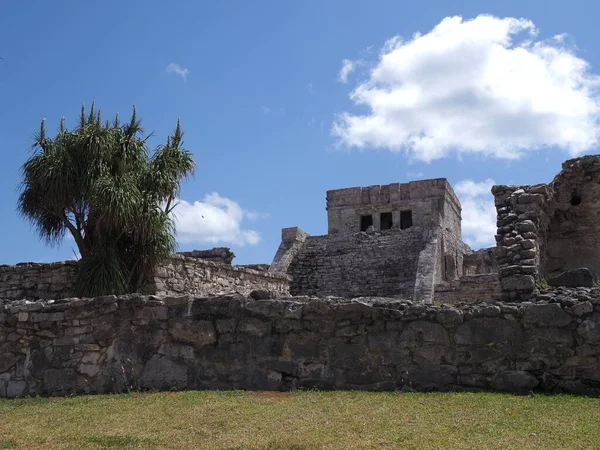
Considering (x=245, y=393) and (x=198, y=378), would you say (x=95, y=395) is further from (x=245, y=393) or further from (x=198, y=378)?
(x=245, y=393)

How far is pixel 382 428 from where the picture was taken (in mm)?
5117

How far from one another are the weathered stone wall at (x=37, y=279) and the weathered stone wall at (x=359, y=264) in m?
8.71

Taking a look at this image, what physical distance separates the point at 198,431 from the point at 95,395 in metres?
2.26

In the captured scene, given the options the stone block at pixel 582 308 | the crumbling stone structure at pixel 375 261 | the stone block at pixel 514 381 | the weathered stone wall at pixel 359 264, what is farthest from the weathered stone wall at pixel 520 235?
the weathered stone wall at pixel 359 264

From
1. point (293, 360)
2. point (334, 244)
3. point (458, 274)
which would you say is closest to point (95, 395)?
point (293, 360)

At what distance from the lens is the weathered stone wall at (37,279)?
1223 centimetres

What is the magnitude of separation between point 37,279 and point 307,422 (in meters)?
8.56

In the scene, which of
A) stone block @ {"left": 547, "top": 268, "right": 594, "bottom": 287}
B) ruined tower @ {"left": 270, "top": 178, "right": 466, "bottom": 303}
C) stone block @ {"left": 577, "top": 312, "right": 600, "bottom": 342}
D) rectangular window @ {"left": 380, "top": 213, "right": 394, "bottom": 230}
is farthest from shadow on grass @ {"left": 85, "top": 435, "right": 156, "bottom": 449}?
rectangular window @ {"left": 380, "top": 213, "right": 394, "bottom": 230}

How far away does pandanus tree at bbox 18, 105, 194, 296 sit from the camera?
11.7 meters

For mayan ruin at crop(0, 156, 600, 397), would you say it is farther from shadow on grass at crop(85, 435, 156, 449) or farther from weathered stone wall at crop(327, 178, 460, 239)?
weathered stone wall at crop(327, 178, 460, 239)

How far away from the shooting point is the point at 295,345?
687 cm

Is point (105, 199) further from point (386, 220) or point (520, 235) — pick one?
point (386, 220)

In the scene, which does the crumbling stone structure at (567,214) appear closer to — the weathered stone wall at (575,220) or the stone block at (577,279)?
the weathered stone wall at (575,220)

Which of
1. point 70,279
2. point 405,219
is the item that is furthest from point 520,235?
point 405,219
